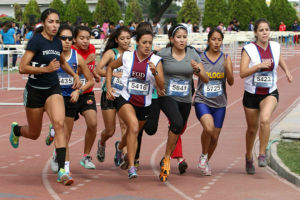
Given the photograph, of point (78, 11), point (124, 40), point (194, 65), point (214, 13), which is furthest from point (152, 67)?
point (214, 13)

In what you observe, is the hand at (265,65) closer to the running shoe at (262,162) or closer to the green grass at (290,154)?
the running shoe at (262,162)

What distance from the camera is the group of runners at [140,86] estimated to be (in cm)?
910

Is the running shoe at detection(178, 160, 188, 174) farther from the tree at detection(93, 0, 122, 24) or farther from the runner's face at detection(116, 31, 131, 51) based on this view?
the tree at detection(93, 0, 122, 24)

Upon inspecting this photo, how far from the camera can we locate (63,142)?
29.6 ft

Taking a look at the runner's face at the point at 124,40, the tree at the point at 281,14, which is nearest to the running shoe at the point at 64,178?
the runner's face at the point at 124,40

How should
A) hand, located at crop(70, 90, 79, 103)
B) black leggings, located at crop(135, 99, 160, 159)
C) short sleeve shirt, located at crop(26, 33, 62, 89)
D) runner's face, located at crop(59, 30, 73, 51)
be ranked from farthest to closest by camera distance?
runner's face, located at crop(59, 30, 73, 51) → black leggings, located at crop(135, 99, 160, 159) → hand, located at crop(70, 90, 79, 103) → short sleeve shirt, located at crop(26, 33, 62, 89)

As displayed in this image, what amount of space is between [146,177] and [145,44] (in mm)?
1655

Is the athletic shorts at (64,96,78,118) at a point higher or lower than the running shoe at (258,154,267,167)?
higher

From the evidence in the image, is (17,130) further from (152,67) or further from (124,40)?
(152,67)

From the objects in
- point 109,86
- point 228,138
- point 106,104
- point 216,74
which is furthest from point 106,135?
point 228,138

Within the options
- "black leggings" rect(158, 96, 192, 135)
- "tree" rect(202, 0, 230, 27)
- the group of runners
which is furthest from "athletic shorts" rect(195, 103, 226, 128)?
"tree" rect(202, 0, 230, 27)

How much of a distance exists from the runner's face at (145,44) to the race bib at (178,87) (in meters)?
0.48

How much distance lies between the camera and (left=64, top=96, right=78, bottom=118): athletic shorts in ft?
33.1

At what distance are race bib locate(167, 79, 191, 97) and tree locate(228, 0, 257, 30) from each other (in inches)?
2104
